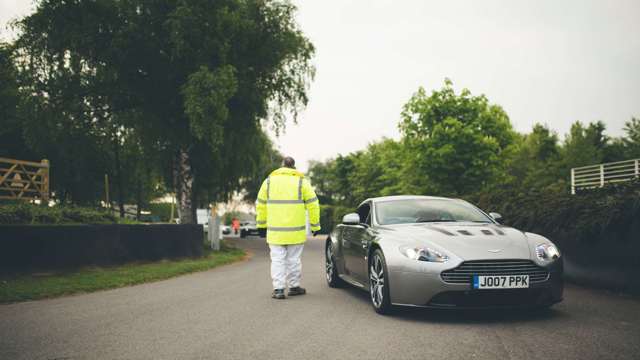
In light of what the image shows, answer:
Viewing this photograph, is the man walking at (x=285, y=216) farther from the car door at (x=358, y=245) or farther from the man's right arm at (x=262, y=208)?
the car door at (x=358, y=245)

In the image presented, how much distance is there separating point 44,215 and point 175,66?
418 inches

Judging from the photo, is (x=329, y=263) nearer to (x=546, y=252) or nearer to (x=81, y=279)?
(x=546, y=252)

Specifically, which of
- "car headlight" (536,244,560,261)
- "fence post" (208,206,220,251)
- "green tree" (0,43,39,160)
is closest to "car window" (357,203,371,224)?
"car headlight" (536,244,560,261)

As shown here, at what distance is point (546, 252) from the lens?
628 centimetres

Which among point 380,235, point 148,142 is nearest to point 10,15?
point 148,142

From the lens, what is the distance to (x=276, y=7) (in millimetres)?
23375

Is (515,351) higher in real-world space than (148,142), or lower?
lower

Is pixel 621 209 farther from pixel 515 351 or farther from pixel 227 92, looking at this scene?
pixel 227 92

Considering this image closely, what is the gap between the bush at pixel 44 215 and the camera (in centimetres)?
1162

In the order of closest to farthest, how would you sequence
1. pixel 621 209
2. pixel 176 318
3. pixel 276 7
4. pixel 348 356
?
pixel 348 356 < pixel 176 318 < pixel 621 209 < pixel 276 7

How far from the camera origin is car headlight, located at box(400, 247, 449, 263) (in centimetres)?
604

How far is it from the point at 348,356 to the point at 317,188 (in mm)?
103026

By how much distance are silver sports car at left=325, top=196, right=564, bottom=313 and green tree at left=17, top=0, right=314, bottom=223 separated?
46.7 feet

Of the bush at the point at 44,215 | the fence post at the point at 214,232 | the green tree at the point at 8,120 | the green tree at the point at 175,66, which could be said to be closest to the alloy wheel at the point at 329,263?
the bush at the point at 44,215
